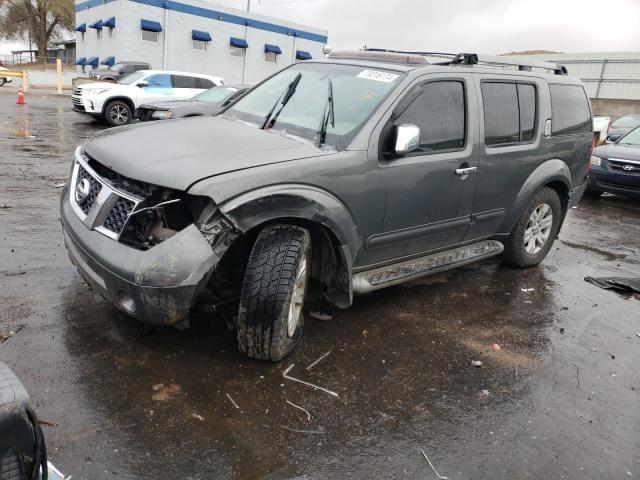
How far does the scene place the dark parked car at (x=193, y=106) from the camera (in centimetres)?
1146

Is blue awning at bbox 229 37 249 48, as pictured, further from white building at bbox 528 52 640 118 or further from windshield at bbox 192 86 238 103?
windshield at bbox 192 86 238 103

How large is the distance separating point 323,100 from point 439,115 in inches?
35.2

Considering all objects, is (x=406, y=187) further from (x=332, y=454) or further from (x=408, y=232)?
(x=332, y=454)

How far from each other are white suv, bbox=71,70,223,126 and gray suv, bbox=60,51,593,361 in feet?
37.9

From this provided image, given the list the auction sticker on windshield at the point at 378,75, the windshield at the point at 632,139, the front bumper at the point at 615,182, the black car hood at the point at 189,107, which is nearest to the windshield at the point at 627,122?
the windshield at the point at 632,139

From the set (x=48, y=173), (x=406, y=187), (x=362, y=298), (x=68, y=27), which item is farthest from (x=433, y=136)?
(x=68, y=27)

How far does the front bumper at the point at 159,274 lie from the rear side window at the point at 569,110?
3.85 metres

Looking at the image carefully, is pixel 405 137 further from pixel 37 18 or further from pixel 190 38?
pixel 37 18

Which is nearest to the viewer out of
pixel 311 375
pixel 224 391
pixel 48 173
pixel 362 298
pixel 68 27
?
pixel 224 391

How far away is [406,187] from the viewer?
376 centimetres

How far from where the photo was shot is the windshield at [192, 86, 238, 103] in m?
12.6

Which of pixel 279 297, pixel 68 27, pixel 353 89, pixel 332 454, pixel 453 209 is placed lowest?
pixel 332 454

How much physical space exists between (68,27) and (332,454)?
59687 millimetres

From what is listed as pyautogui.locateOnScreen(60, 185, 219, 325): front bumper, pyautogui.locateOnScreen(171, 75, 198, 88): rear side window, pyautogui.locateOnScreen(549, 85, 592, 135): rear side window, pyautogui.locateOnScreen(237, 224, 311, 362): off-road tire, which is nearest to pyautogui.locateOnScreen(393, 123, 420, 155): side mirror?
pyautogui.locateOnScreen(237, 224, 311, 362): off-road tire
